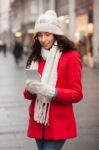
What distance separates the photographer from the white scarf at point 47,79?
408cm

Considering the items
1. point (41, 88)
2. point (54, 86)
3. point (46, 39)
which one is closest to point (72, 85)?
point (54, 86)

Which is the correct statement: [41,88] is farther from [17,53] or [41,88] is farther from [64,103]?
[17,53]

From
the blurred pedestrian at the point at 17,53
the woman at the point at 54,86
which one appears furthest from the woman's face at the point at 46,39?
the blurred pedestrian at the point at 17,53

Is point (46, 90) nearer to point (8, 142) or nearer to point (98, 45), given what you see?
point (8, 142)

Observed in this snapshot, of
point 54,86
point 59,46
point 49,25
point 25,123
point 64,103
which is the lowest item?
point 25,123

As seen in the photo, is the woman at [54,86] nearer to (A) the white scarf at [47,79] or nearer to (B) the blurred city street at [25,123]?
(A) the white scarf at [47,79]

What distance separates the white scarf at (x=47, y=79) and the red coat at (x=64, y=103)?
4 centimetres

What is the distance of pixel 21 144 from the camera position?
781 centimetres

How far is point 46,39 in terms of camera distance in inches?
164

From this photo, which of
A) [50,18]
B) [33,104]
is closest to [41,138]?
[33,104]

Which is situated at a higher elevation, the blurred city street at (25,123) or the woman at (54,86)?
the woman at (54,86)

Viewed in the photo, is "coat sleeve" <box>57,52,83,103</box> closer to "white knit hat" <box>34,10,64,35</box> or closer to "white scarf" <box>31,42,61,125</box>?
"white scarf" <box>31,42,61,125</box>

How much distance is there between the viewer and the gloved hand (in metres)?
3.95

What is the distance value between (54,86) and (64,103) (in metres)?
0.15
